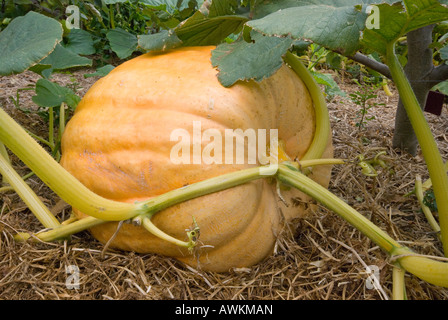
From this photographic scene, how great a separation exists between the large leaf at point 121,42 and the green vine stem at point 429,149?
1104 millimetres

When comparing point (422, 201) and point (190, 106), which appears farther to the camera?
point (422, 201)

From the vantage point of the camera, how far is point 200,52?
120 centimetres

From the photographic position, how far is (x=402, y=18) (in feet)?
3.03

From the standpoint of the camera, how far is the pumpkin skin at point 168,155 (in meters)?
1.00

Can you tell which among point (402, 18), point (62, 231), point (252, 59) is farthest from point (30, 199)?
point (402, 18)

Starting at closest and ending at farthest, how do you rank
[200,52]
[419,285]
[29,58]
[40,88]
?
[419,285] < [29,58] < [200,52] < [40,88]

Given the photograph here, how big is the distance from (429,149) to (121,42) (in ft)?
4.36

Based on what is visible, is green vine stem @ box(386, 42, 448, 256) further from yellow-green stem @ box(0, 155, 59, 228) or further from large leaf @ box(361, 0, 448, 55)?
yellow-green stem @ box(0, 155, 59, 228)

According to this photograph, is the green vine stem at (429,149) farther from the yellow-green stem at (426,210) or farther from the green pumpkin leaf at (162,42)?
the green pumpkin leaf at (162,42)

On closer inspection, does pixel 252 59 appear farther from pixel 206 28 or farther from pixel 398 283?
pixel 398 283

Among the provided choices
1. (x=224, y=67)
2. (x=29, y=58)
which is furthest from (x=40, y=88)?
(x=224, y=67)

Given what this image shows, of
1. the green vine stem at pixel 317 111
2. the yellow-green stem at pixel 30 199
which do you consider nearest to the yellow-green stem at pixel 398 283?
the green vine stem at pixel 317 111

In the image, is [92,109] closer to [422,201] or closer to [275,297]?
[275,297]

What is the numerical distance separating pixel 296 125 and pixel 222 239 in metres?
0.38
